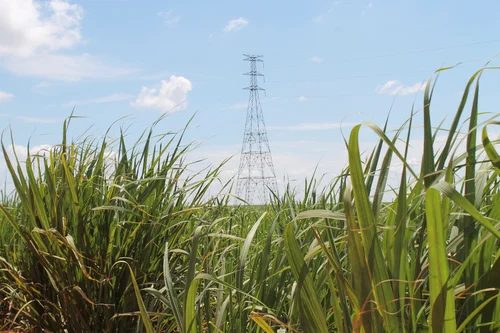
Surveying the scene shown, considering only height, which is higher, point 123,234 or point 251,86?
point 251,86

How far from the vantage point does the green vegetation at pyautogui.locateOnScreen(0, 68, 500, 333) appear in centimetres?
104

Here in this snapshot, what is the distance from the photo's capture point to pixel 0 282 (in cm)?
278

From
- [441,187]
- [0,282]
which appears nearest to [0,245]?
[0,282]

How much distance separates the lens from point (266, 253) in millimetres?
1561

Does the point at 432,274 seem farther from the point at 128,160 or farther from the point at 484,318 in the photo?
the point at 128,160

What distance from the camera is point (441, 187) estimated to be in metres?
0.85

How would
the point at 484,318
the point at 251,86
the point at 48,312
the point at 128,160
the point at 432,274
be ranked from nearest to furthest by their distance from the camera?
the point at 432,274 < the point at 484,318 < the point at 48,312 < the point at 128,160 < the point at 251,86

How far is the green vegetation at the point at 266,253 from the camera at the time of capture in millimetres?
1038

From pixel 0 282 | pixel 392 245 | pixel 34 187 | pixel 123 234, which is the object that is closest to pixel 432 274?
pixel 392 245

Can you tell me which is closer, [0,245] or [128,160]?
[128,160]

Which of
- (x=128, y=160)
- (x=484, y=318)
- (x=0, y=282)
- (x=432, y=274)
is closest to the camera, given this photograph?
(x=432, y=274)

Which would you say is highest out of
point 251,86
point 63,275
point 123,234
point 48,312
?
point 251,86

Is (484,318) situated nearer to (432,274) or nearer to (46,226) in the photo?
(432,274)

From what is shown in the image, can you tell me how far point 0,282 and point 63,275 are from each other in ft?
2.68
